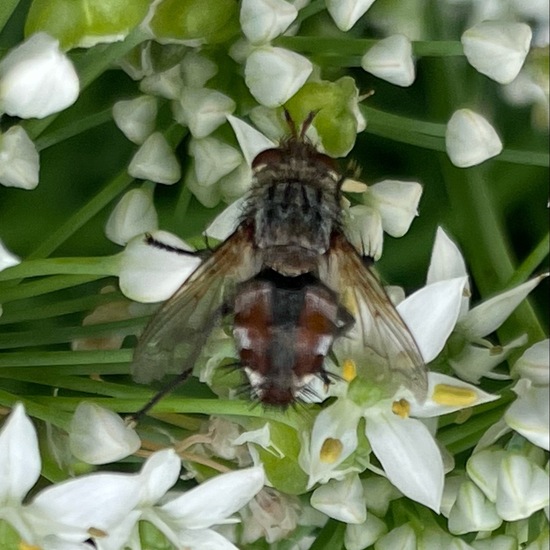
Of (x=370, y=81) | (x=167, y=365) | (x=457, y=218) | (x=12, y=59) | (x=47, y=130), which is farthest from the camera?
(x=370, y=81)

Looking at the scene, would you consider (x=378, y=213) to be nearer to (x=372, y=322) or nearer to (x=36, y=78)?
(x=372, y=322)

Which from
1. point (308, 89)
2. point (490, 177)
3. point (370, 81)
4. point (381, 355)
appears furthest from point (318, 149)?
point (490, 177)

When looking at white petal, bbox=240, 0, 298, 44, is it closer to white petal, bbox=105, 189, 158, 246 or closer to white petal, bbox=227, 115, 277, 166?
white petal, bbox=227, 115, 277, 166

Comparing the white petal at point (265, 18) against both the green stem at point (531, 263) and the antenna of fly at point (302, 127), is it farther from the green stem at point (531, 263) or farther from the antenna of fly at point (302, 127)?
the green stem at point (531, 263)

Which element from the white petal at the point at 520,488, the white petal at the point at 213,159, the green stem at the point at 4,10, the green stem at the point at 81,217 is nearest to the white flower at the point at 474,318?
the white petal at the point at 520,488

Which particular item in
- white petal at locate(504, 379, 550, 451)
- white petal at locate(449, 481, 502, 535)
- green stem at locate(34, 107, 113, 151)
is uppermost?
green stem at locate(34, 107, 113, 151)

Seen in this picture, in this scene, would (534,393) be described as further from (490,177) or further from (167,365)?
(490,177)

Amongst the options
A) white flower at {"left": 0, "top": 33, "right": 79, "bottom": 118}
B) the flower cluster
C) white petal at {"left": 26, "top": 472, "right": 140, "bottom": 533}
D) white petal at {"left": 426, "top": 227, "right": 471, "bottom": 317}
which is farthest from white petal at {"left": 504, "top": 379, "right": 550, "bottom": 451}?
white flower at {"left": 0, "top": 33, "right": 79, "bottom": 118}
